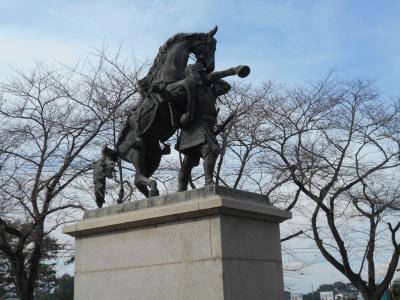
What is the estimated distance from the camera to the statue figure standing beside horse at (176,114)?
7.36 m

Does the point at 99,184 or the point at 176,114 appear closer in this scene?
the point at 176,114

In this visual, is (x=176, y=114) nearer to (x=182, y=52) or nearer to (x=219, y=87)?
(x=219, y=87)

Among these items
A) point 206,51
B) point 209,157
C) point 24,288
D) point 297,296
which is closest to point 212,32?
point 206,51

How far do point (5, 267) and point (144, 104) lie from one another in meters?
39.5

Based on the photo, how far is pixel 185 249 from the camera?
260 inches

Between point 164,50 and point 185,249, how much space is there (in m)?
3.15

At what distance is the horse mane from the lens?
7.95 meters

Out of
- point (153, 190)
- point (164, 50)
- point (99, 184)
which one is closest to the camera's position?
point (153, 190)

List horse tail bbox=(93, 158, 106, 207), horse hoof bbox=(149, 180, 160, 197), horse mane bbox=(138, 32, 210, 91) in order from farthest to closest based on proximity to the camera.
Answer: horse tail bbox=(93, 158, 106, 207)
horse mane bbox=(138, 32, 210, 91)
horse hoof bbox=(149, 180, 160, 197)

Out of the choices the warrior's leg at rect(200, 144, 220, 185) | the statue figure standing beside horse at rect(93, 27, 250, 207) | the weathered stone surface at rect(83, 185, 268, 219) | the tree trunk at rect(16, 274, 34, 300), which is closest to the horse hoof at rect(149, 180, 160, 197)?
the statue figure standing beside horse at rect(93, 27, 250, 207)

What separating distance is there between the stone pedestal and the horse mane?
1.97 meters

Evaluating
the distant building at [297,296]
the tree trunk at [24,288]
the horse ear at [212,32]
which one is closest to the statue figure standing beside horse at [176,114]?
the horse ear at [212,32]

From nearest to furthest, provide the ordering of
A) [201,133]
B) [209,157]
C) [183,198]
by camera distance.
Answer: [183,198] → [209,157] → [201,133]

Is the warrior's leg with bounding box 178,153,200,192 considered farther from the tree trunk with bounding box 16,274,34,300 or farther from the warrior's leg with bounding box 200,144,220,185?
the tree trunk with bounding box 16,274,34,300
